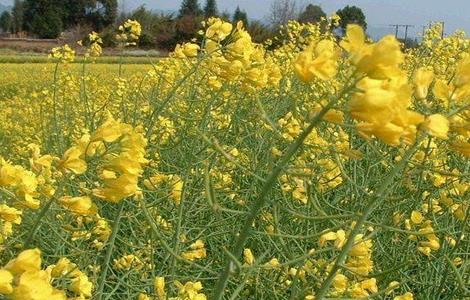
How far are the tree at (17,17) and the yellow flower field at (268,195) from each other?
37626mm

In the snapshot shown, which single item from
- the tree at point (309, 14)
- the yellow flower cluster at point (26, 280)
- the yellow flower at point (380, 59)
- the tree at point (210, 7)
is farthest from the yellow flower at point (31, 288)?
the tree at point (210, 7)

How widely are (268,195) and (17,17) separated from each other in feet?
138

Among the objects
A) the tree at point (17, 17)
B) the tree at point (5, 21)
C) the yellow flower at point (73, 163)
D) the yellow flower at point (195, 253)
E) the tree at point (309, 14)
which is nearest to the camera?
the yellow flower at point (73, 163)

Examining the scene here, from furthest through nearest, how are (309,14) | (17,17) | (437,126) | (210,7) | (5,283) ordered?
(210,7) < (17,17) < (309,14) < (437,126) < (5,283)

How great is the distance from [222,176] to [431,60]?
2619mm

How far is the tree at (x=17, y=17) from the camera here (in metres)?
40.0

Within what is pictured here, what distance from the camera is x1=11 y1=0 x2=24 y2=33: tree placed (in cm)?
4001

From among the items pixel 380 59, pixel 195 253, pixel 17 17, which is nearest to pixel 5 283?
pixel 380 59

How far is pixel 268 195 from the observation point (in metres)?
1.75

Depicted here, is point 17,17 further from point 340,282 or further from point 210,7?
point 340,282

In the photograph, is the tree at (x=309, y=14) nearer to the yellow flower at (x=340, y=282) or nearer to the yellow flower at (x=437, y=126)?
the yellow flower at (x=340, y=282)

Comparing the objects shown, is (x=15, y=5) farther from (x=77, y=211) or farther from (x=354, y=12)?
(x=77, y=211)

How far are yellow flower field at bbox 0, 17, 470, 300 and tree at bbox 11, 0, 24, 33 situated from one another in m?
37.6

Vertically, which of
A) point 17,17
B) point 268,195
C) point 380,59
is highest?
point 380,59
